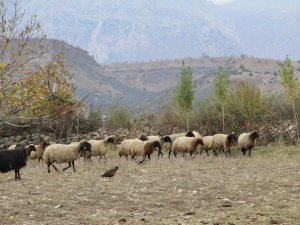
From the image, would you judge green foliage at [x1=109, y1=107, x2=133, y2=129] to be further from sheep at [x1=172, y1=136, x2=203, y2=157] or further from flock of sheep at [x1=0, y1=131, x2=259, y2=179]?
sheep at [x1=172, y1=136, x2=203, y2=157]

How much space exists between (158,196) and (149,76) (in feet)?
Result: 587

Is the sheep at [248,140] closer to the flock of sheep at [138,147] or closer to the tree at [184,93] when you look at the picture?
the flock of sheep at [138,147]

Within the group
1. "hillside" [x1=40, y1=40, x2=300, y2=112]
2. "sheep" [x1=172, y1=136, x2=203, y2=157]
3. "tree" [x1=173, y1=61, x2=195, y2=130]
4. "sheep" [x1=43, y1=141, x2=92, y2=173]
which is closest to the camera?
"sheep" [x1=43, y1=141, x2=92, y2=173]

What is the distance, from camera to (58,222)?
977 centimetres

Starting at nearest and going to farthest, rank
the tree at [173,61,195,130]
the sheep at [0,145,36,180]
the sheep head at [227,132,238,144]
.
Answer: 1. the sheep at [0,145,36,180]
2. the sheep head at [227,132,238,144]
3. the tree at [173,61,195,130]

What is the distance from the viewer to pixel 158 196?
1267 centimetres

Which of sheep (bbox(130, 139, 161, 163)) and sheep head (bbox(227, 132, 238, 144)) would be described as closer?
sheep (bbox(130, 139, 161, 163))

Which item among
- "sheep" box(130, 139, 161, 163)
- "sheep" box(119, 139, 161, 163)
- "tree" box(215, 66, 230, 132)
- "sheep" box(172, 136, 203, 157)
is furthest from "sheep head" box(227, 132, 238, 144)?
"tree" box(215, 66, 230, 132)

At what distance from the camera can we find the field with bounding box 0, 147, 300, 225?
9977 mm

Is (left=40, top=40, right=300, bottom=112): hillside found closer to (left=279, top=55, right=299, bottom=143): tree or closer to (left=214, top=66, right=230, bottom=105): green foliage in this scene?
(left=214, top=66, right=230, bottom=105): green foliage

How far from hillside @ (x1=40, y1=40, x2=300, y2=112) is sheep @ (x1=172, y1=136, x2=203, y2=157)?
8418 cm

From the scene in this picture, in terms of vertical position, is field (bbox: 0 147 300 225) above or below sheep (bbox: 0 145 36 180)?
below

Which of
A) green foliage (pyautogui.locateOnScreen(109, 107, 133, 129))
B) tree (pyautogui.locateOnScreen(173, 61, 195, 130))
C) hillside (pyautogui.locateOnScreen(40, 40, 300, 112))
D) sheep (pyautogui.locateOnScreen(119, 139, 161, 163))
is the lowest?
sheep (pyautogui.locateOnScreen(119, 139, 161, 163))

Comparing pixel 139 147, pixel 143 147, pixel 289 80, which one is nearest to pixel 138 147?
pixel 139 147
